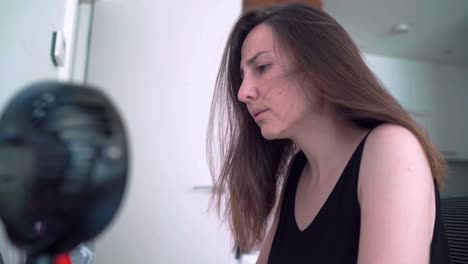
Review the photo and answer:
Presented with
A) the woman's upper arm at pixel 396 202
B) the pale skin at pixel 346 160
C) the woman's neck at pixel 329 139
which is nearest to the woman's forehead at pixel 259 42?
the pale skin at pixel 346 160

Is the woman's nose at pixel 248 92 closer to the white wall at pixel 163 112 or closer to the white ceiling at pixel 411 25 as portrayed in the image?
the white wall at pixel 163 112

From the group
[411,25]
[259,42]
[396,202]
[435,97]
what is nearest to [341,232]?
[396,202]

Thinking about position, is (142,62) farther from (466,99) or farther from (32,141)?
(466,99)

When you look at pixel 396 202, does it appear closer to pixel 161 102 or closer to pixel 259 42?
pixel 259 42

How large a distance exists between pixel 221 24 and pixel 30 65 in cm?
100

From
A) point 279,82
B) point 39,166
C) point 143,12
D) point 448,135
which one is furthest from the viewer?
point 448,135

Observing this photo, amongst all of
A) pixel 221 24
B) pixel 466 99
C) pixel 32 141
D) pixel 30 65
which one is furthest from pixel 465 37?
pixel 32 141

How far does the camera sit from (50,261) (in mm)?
157

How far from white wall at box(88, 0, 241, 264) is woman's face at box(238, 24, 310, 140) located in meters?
0.79

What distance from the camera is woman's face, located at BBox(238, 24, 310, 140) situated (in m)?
0.65

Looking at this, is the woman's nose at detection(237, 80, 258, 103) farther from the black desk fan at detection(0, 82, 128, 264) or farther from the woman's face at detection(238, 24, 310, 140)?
the black desk fan at detection(0, 82, 128, 264)

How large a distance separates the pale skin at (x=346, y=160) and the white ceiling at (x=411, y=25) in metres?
2.64

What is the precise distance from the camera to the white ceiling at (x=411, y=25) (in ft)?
10.2

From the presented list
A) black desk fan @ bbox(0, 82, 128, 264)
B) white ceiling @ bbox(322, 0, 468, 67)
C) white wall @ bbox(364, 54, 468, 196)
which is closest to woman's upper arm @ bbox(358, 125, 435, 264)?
black desk fan @ bbox(0, 82, 128, 264)
